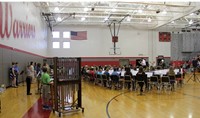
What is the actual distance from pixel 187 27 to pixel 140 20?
7.25 m

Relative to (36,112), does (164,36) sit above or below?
above

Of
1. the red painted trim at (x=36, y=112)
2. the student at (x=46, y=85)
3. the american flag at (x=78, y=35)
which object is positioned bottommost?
the red painted trim at (x=36, y=112)

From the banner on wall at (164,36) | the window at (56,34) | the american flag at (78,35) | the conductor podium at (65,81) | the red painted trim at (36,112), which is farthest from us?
the banner on wall at (164,36)

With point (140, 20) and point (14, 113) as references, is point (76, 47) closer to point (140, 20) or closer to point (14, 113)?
point (140, 20)

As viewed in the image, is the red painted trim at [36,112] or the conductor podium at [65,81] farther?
the conductor podium at [65,81]

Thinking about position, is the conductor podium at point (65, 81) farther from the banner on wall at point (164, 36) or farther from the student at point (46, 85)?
Result: the banner on wall at point (164, 36)

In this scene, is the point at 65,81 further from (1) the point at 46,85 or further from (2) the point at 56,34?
A: (2) the point at 56,34

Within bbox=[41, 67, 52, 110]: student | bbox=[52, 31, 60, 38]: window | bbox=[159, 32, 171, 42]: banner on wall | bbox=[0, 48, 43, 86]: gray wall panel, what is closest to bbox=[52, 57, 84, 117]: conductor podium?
bbox=[41, 67, 52, 110]: student

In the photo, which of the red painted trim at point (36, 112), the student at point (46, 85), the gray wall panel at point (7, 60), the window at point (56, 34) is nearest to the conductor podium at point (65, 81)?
the red painted trim at point (36, 112)

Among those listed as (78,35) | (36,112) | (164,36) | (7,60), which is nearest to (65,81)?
(36,112)

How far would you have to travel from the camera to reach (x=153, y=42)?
30.3 metres

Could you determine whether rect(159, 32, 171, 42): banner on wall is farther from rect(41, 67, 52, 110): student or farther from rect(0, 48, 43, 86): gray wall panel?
rect(41, 67, 52, 110): student

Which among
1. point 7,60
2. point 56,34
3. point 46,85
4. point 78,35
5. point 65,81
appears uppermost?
point 56,34

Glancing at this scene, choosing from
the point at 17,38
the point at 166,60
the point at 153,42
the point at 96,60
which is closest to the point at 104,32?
the point at 96,60
